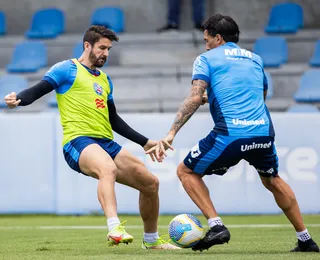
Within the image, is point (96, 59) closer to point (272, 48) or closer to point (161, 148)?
point (161, 148)

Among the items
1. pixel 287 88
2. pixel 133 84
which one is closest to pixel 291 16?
pixel 287 88

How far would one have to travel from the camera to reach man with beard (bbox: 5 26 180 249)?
7.61 meters

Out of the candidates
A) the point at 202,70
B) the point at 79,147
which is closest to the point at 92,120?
the point at 79,147

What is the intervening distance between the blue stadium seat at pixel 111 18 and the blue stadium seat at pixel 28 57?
1598 mm

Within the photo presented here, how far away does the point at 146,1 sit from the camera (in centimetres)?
2238

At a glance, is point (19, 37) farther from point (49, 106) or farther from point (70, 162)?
point (70, 162)

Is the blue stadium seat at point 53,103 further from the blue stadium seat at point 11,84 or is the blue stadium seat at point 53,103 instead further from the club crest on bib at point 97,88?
the club crest on bib at point 97,88

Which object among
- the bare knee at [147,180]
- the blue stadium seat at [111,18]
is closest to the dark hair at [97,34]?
the bare knee at [147,180]

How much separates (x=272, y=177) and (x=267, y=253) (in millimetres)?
640

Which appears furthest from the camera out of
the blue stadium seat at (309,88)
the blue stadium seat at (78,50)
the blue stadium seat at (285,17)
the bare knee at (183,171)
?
the blue stadium seat at (285,17)

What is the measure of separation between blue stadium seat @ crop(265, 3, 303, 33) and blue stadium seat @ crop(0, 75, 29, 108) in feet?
18.7

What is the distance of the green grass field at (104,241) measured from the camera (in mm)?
7379

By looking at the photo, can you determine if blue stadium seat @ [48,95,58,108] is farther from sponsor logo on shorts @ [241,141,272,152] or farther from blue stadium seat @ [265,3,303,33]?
sponsor logo on shorts @ [241,141,272,152]

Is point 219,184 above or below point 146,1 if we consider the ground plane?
below
